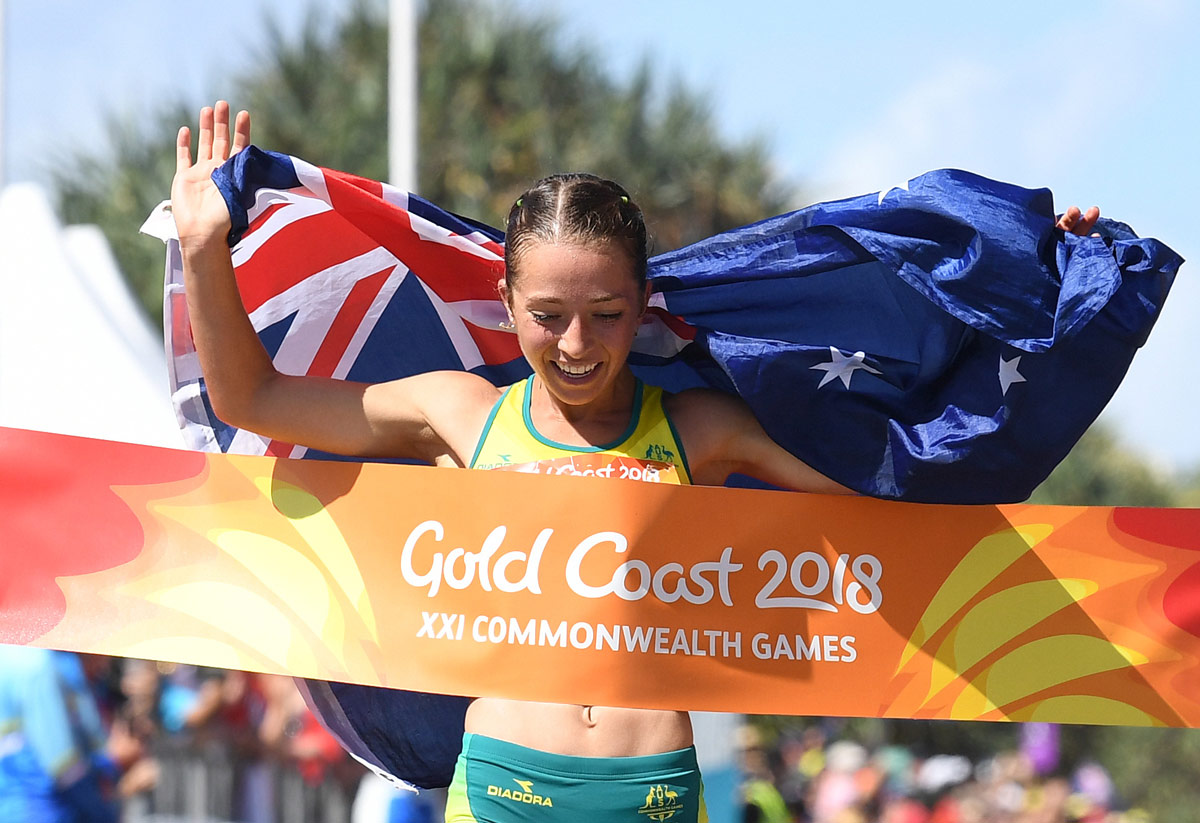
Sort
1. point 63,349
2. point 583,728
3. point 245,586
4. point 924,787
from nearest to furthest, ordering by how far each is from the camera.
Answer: point 583,728
point 245,586
point 63,349
point 924,787

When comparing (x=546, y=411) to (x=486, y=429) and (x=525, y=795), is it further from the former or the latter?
(x=525, y=795)

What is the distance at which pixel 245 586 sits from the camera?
3.45m

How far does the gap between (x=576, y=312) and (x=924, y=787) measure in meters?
11.6

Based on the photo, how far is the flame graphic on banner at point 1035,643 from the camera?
3320mm

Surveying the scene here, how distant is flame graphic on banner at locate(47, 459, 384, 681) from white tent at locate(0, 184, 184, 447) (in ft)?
6.07

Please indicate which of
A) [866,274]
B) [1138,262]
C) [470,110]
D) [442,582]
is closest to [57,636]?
[442,582]

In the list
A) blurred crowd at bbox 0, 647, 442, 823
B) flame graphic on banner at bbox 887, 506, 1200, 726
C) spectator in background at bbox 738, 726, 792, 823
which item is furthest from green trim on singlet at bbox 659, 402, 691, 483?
spectator in background at bbox 738, 726, 792, 823

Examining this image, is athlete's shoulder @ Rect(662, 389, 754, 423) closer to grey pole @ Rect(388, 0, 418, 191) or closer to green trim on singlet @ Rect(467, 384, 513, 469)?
green trim on singlet @ Rect(467, 384, 513, 469)

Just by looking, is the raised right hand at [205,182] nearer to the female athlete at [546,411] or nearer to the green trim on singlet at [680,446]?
the female athlete at [546,411]

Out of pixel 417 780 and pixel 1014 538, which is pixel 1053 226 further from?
pixel 417 780

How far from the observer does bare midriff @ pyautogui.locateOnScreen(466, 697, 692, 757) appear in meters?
3.11

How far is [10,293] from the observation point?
5.59 meters

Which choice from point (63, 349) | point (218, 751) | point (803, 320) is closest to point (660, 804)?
point (803, 320)

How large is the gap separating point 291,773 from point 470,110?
9.11 meters
